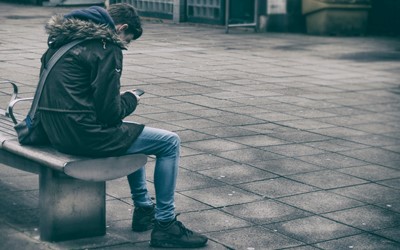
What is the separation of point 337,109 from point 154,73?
3.31 metres

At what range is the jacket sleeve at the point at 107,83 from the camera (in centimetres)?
525

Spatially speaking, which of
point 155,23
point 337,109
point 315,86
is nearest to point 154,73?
point 315,86

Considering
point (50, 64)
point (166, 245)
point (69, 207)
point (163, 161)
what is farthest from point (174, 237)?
point (50, 64)

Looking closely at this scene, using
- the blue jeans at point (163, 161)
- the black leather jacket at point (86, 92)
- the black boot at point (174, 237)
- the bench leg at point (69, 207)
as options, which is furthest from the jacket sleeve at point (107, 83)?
the black boot at point (174, 237)

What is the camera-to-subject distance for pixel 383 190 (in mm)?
7086

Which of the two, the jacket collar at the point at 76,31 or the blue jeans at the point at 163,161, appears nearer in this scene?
the jacket collar at the point at 76,31

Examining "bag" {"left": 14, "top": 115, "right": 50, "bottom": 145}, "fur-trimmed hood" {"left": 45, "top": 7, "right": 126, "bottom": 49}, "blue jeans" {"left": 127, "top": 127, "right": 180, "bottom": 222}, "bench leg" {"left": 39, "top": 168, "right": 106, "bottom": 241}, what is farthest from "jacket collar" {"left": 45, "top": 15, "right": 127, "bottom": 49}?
"bench leg" {"left": 39, "top": 168, "right": 106, "bottom": 241}

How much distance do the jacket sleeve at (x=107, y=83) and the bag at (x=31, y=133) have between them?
0.42 meters

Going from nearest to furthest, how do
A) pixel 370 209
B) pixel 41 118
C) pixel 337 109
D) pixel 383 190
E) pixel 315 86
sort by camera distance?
pixel 41 118 < pixel 370 209 < pixel 383 190 < pixel 337 109 < pixel 315 86

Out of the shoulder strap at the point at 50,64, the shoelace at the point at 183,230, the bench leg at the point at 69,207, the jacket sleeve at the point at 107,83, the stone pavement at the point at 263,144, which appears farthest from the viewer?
the stone pavement at the point at 263,144

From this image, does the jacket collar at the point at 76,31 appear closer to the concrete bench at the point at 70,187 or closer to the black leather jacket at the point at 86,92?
the black leather jacket at the point at 86,92

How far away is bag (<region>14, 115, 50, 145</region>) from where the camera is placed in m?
5.52

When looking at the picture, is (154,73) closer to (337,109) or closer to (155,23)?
(337,109)

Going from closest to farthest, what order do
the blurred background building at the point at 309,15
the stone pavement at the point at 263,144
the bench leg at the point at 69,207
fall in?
the bench leg at the point at 69,207 < the stone pavement at the point at 263,144 < the blurred background building at the point at 309,15
